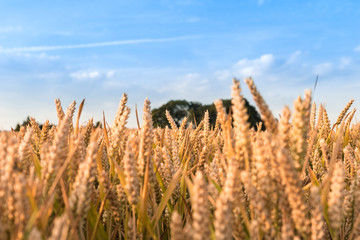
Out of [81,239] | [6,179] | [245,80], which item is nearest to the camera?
[6,179]

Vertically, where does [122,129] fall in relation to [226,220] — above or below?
above

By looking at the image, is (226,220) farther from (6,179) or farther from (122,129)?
(122,129)

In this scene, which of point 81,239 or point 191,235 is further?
point 81,239

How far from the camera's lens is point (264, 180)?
1.09 metres

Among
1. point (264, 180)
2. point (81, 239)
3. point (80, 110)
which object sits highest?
point (80, 110)

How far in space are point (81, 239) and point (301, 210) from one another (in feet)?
2.95

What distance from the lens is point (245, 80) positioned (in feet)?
3.69

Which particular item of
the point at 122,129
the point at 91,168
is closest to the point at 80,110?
the point at 122,129

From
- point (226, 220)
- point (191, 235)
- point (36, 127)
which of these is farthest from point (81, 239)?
point (36, 127)

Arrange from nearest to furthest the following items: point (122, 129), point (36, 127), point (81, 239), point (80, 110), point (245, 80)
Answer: point (245, 80) < point (81, 239) < point (122, 129) < point (80, 110) < point (36, 127)

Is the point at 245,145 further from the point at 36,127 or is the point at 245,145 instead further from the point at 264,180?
the point at 36,127

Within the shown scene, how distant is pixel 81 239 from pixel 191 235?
688mm

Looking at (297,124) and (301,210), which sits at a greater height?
(297,124)

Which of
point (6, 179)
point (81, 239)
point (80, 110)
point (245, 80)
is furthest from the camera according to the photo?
point (80, 110)
